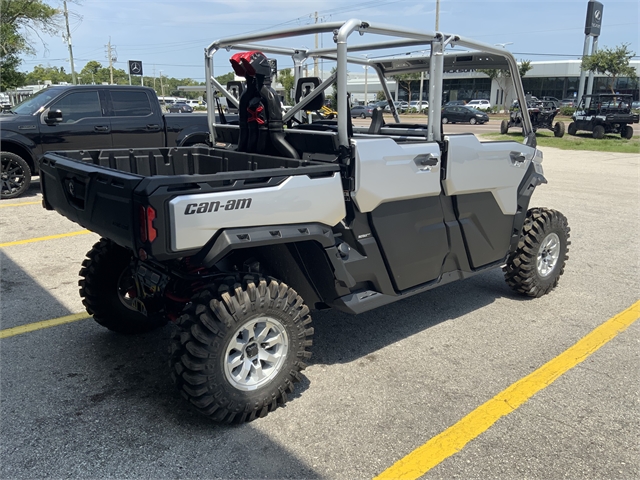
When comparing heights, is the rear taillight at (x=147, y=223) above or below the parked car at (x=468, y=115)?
above

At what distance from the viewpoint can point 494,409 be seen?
3309 mm

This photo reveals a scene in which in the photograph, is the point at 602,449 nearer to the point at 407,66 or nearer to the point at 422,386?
the point at 422,386

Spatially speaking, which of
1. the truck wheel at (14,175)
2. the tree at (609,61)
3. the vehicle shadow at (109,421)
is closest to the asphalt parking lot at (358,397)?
the vehicle shadow at (109,421)

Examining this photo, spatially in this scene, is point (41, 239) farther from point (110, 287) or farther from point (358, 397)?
point (358, 397)

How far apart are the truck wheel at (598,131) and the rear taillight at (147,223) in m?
25.4

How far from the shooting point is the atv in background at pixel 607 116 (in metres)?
23.7

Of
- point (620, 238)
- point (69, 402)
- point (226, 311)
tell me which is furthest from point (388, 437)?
point (620, 238)

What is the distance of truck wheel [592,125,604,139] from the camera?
78.6 ft

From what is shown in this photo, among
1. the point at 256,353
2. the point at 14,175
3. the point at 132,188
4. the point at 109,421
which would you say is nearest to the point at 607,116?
the point at 14,175

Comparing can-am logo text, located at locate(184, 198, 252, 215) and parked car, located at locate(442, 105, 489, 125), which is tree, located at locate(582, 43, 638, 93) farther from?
can-am logo text, located at locate(184, 198, 252, 215)

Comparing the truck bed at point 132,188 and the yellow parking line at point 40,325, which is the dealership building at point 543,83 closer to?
the yellow parking line at point 40,325

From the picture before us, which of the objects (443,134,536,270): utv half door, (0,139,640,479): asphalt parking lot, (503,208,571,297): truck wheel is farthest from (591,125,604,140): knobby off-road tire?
(443,134,536,270): utv half door

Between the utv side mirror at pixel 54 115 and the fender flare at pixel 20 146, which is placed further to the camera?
the utv side mirror at pixel 54 115

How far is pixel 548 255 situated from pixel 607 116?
21850 millimetres
